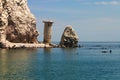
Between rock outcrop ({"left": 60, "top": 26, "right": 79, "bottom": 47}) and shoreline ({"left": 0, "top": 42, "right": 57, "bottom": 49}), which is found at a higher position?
rock outcrop ({"left": 60, "top": 26, "right": 79, "bottom": 47})

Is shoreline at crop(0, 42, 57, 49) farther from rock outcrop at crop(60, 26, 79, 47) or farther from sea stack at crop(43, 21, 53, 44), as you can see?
rock outcrop at crop(60, 26, 79, 47)

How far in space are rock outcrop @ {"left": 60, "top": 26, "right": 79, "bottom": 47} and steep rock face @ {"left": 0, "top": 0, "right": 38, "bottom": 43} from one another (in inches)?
461

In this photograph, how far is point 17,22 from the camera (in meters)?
126

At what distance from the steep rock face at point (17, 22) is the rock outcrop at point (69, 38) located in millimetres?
11721

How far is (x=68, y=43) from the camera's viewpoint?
139250mm

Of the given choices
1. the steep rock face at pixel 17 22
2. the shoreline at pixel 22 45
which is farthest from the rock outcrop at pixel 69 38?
the steep rock face at pixel 17 22

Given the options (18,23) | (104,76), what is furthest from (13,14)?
(104,76)

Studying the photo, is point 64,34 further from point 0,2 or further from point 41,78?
point 41,78

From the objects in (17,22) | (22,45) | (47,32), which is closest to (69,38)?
(47,32)

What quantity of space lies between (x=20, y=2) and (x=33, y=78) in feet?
297

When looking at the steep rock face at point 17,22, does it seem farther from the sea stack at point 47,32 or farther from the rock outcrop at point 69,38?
the rock outcrop at point 69,38

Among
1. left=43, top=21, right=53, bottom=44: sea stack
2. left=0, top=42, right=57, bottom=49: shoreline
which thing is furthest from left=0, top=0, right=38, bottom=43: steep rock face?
left=43, top=21, right=53, bottom=44: sea stack

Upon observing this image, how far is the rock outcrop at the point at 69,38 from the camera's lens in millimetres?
137312

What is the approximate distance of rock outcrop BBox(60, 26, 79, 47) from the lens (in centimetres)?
13731
